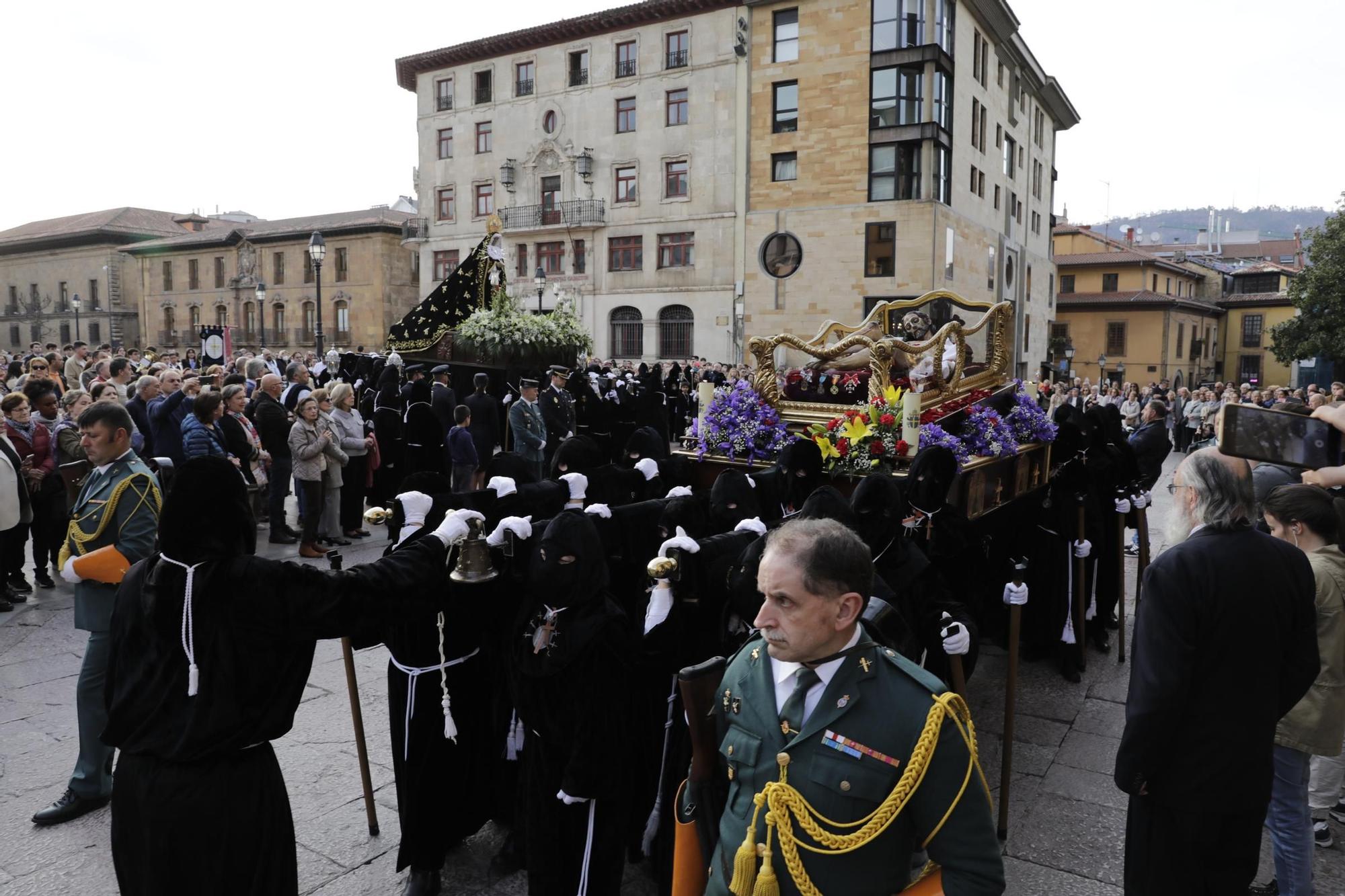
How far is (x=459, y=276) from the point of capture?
1377cm

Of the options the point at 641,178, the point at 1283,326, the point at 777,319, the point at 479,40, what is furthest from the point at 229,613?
the point at 1283,326

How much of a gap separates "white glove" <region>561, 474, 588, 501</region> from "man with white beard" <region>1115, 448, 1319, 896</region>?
2.63 metres

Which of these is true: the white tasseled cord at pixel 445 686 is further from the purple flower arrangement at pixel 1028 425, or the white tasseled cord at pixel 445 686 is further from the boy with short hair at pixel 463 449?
Result: the boy with short hair at pixel 463 449

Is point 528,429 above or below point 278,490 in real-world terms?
above

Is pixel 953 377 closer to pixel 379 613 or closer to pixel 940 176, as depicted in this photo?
pixel 379 613

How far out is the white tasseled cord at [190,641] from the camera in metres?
2.58

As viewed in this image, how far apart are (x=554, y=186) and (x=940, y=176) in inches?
640

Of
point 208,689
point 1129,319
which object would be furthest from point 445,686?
point 1129,319

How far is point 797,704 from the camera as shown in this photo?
2188 mm

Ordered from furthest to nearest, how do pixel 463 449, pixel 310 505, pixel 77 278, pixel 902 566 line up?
1. pixel 77 278
2. pixel 463 449
3. pixel 310 505
4. pixel 902 566

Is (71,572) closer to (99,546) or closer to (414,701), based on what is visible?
(99,546)

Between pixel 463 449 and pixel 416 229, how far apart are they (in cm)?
3525

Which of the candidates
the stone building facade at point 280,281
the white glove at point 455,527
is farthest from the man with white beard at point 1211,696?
the stone building facade at point 280,281

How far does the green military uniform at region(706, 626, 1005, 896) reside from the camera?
204cm
